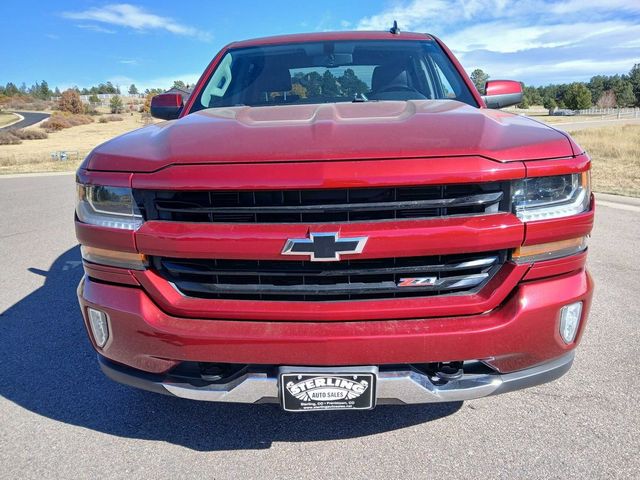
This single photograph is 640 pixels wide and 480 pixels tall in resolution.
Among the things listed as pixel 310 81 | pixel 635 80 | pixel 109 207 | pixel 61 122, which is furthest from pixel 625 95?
pixel 109 207

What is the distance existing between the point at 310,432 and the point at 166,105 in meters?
2.39

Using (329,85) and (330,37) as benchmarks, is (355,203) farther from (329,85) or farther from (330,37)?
(330,37)

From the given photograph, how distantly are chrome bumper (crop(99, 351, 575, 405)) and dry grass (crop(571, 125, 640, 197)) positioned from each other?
8.14 meters

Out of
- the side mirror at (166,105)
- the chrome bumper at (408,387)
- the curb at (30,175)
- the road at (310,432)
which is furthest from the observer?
the curb at (30,175)

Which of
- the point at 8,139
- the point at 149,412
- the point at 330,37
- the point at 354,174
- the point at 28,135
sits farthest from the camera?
the point at 28,135

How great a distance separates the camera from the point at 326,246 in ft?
5.77

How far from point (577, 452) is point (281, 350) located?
4.59ft

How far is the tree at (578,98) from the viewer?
7325 centimetres

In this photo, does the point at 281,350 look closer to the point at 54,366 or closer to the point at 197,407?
the point at 197,407

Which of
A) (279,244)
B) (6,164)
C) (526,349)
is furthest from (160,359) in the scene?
(6,164)

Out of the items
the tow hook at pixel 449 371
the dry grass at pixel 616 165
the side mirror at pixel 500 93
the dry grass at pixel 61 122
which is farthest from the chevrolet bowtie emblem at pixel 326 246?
the dry grass at pixel 61 122

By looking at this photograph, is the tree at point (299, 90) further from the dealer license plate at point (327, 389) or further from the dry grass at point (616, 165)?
the dry grass at point (616, 165)

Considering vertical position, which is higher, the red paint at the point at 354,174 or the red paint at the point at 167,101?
the red paint at the point at 167,101

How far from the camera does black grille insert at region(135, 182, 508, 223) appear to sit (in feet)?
5.89
